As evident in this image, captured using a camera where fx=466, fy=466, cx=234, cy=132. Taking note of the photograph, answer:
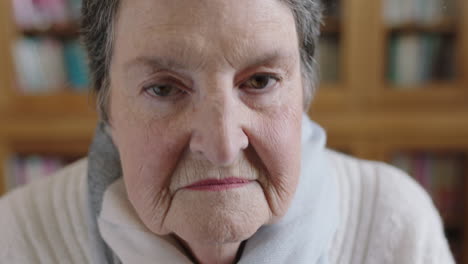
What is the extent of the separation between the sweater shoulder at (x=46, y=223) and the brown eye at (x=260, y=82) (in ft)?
1.49

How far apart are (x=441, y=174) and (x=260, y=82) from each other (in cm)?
189

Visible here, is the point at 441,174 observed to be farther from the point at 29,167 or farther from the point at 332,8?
the point at 29,167

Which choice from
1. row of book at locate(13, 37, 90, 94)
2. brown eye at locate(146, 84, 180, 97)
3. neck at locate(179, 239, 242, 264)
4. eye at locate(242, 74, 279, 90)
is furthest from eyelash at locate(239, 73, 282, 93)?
row of book at locate(13, 37, 90, 94)

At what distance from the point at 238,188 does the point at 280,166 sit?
78 millimetres

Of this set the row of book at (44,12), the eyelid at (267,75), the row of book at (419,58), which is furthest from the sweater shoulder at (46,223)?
the row of book at (419,58)

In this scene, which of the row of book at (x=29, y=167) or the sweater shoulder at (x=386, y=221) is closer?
the sweater shoulder at (x=386, y=221)

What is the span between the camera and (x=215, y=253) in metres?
0.77

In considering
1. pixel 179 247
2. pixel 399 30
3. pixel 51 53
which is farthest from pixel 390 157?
pixel 51 53

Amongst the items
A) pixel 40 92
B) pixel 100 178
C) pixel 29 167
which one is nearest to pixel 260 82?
pixel 100 178

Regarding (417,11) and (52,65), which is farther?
(52,65)

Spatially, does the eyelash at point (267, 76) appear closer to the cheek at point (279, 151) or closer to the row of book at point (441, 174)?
the cheek at point (279, 151)

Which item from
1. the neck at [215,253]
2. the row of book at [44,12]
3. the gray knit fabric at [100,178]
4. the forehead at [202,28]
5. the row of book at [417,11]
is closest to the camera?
the forehead at [202,28]

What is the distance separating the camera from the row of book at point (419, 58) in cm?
224

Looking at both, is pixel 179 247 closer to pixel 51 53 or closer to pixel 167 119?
pixel 167 119
